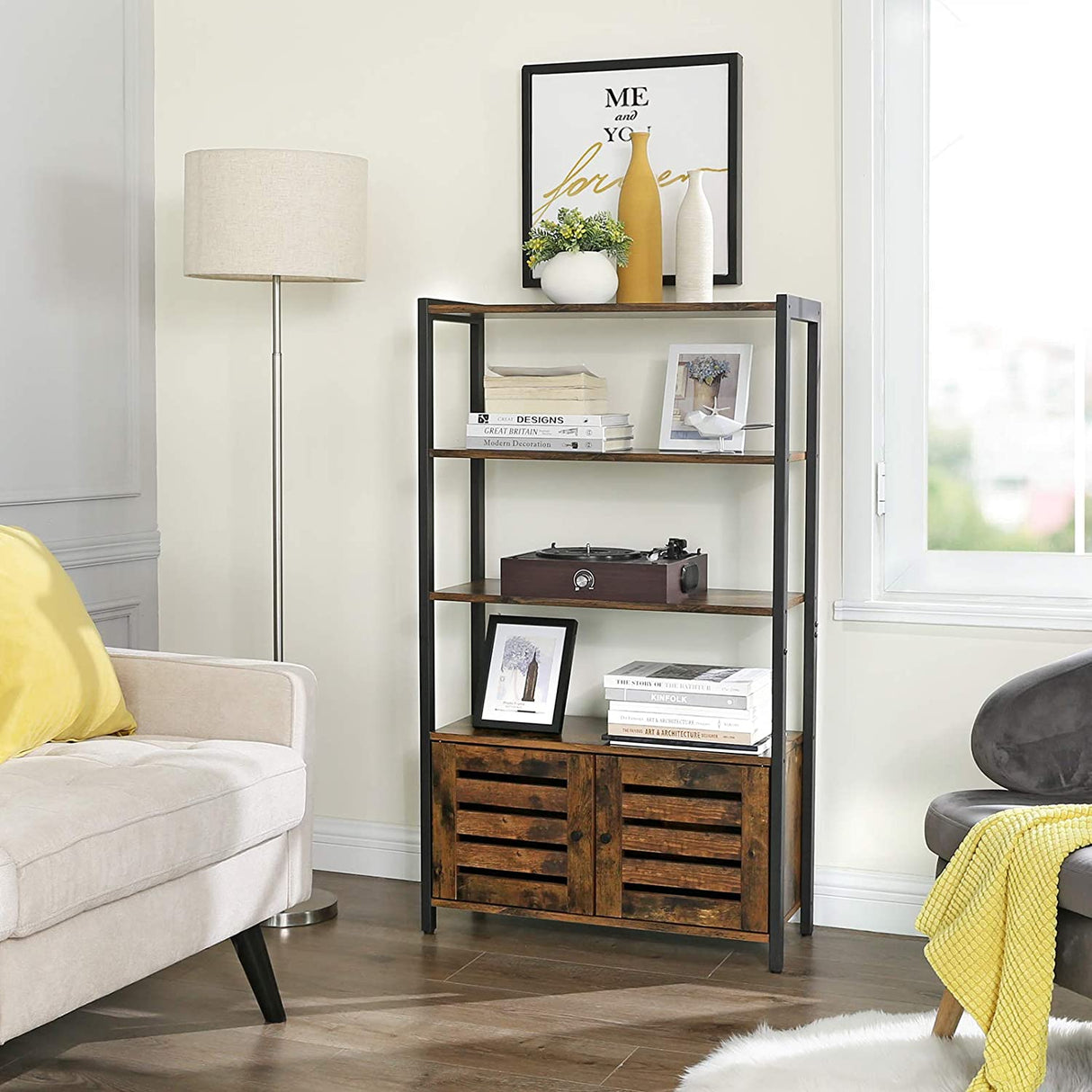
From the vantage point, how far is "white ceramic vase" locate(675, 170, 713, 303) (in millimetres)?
3225

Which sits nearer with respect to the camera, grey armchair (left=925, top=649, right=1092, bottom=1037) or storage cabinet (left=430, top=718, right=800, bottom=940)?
grey armchair (left=925, top=649, right=1092, bottom=1037)

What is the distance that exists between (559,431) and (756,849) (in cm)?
98

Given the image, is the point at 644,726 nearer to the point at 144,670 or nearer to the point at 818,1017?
the point at 818,1017

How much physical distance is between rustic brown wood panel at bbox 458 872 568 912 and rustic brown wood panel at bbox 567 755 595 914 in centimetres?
4

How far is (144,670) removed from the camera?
3.03 m

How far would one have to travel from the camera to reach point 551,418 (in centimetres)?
325

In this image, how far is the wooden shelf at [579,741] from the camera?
10.3 ft

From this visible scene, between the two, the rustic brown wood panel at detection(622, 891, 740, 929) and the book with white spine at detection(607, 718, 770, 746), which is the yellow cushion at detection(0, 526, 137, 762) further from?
the rustic brown wood panel at detection(622, 891, 740, 929)

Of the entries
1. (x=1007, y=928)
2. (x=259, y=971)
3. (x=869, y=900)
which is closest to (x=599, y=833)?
(x=869, y=900)

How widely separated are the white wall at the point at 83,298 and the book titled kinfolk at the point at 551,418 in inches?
41.2

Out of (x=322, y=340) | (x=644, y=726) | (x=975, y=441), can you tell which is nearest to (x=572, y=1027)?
(x=644, y=726)

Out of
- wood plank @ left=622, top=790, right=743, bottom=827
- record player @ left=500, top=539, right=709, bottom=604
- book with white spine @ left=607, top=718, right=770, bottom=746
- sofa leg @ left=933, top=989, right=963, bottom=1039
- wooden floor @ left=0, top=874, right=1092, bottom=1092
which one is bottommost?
wooden floor @ left=0, top=874, right=1092, bottom=1092

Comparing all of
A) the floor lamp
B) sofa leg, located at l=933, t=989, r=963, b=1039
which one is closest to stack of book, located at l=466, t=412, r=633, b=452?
the floor lamp

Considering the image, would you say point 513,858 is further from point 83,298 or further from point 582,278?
point 83,298
